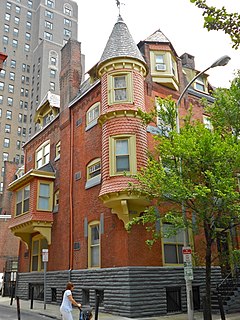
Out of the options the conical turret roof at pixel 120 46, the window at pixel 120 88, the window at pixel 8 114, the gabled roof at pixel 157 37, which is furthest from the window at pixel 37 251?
the window at pixel 8 114

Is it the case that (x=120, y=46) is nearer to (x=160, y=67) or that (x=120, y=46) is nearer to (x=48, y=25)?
(x=160, y=67)

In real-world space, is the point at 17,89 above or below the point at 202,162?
above

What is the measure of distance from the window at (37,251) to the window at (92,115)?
27.9ft

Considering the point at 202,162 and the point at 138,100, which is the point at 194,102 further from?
the point at 202,162

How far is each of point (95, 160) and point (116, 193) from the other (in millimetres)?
4047

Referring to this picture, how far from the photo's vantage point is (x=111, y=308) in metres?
16.2

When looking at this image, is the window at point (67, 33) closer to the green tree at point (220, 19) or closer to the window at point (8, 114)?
the window at point (8, 114)

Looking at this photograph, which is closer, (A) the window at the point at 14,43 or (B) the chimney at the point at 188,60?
(B) the chimney at the point at 188,60

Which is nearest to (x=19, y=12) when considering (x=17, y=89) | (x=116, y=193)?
(x=17, y=89)

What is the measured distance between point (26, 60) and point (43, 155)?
6573 centimetres

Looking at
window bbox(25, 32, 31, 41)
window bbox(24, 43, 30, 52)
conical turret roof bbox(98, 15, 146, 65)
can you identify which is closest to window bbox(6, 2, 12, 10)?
window bbox(25, 32, 31, 41)

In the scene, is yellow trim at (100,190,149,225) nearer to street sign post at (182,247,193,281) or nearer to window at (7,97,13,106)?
street sign post at (182,247,193,281)

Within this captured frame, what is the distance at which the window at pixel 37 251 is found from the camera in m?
24.0

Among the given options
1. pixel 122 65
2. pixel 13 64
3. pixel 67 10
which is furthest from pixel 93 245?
pixel 67 10
